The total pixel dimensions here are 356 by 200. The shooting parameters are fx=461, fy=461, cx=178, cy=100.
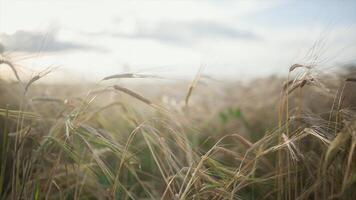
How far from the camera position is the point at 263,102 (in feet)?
13.2

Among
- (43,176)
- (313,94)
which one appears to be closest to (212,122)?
(313,94)

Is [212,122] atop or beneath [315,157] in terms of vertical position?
beneath

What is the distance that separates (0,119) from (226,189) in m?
1.32

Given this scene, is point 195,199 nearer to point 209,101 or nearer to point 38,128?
point 38,128

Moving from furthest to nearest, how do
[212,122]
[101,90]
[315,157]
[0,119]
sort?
[212,122]
[0,119]
[315,157]
[101,90]

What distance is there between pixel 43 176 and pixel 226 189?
28.6 inches

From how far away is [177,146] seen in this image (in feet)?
9.30

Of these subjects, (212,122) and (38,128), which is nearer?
(38,128)

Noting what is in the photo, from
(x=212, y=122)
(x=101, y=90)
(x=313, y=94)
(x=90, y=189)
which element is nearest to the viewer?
(x=101, y=90)

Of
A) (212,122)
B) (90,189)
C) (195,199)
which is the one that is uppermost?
(195,199)

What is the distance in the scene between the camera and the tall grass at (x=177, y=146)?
4.28ft

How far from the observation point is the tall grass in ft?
4.28

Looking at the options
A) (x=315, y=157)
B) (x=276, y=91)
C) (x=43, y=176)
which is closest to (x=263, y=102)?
(x=276, y=91)

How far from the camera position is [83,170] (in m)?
1.87
